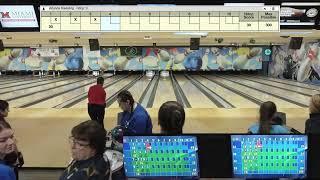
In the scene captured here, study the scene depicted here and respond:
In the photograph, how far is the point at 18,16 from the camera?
419 centimetres

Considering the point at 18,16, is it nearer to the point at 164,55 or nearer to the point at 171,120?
the point at 171,120

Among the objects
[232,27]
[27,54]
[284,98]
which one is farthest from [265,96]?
[27,54]

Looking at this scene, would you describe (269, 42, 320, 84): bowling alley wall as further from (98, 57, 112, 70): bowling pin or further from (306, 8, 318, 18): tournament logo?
(306, 8, 318, 18): tournament logo

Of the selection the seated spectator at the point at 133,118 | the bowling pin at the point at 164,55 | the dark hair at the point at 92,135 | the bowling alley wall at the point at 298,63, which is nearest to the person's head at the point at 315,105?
the seated spectator at the point at 133,118

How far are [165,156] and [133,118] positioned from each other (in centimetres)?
218

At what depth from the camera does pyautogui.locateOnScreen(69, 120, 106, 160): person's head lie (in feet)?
7.18

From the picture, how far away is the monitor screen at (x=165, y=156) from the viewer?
7.51ft

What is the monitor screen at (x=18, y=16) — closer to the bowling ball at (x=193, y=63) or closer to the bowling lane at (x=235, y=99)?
the bowling lane at (x=235, y=99)

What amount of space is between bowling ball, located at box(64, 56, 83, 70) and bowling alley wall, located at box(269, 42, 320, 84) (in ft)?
37.2

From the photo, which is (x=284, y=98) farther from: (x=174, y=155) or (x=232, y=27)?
(x=174, y=155)

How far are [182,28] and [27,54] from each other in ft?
76.3

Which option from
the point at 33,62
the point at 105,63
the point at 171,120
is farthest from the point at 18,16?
the point at 33,62
